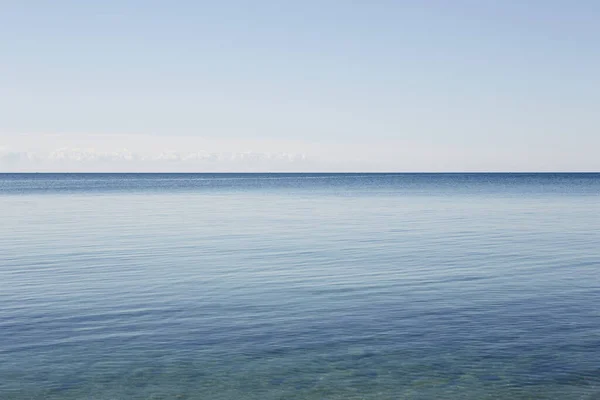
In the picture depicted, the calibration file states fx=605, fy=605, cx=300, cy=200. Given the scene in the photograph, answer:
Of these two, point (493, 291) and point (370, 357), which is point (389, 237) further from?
point (370, 357)

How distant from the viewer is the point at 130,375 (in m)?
12.1

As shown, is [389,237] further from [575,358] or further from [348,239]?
[575,358]

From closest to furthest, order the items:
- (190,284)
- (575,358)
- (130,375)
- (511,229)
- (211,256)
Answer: (130,375) → (575,358) → (190,284) → (211,256) → (511,229)

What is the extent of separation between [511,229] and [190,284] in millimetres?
26560

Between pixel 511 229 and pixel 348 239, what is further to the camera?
pixel 511 229

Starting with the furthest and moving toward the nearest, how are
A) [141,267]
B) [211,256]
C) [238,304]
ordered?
[211,256], [141,267], [238,304]

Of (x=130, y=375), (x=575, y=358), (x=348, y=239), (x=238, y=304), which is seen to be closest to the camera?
(x=130, y=375)

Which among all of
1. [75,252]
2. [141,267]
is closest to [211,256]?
[141,267]

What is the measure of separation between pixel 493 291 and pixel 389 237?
54.7 ft

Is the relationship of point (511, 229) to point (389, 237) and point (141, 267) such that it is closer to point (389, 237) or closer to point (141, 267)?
point (389, 237)

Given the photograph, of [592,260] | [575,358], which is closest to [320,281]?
[575,358]

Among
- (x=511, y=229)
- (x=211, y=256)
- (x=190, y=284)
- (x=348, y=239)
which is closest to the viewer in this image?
(x=190, y=284)

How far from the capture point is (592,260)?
26328 mm

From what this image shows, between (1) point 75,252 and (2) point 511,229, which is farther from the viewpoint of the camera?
(2) point 511,229
